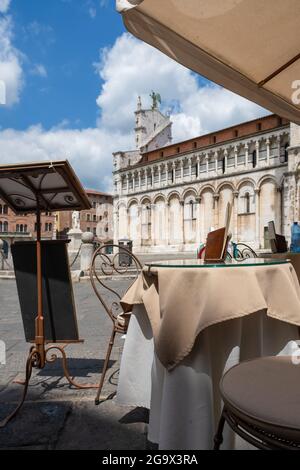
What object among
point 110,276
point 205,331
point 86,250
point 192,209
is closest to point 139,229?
point 192,209

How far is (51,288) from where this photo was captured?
8.55ft

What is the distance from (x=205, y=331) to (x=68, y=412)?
1289 mm

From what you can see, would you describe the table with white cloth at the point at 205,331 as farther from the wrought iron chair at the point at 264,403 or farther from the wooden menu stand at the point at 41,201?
the wooden menu stand at the point at 41,201

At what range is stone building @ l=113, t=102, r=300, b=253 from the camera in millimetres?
29859

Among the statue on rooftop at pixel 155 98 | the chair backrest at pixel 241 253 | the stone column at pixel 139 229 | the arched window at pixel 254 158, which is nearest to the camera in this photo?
the chair backrest at pixel 241 253

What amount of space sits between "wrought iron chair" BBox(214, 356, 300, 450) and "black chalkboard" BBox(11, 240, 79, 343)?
1616 millimetres

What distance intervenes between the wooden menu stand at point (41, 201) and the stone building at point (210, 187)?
25.4m

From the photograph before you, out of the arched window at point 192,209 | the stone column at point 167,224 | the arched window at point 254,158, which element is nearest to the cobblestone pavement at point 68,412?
the arched window at point 254,158

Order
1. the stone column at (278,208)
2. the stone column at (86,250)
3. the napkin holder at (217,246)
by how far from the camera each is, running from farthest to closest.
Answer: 1. the stone column at (278,208)
2. the stone column at (86,250)
3. the napkin holder at (217,246)

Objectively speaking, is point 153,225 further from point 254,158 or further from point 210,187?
point 254,158

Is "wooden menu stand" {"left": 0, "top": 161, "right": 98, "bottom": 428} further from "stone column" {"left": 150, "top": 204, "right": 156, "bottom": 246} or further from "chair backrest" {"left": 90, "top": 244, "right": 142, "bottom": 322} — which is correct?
"stone column" {"left": 150, "top": 204, "right": 156, "bottom": 246}

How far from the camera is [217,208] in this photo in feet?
113

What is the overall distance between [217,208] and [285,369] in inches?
1336

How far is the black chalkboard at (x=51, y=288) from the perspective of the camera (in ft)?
8.36
